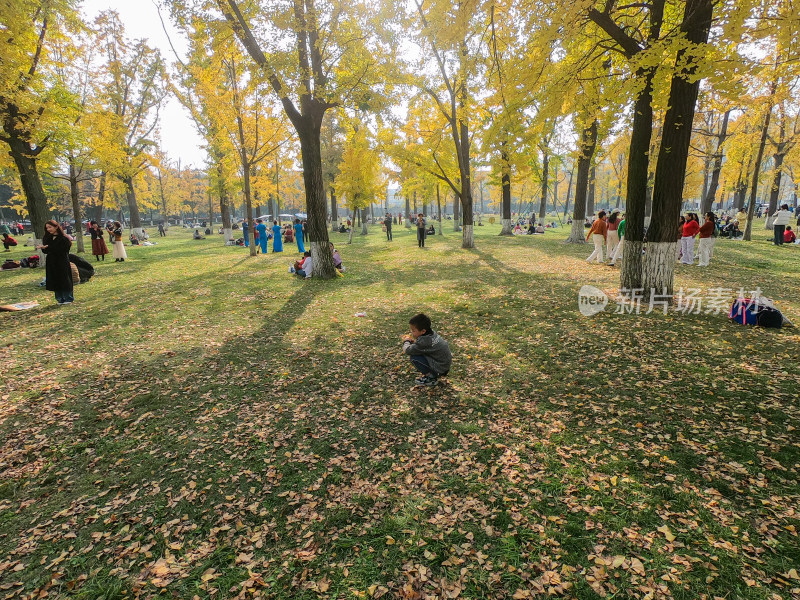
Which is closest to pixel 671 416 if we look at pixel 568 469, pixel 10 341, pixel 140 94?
pixel 568 469

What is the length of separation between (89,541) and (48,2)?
Answer: 63.0 ft

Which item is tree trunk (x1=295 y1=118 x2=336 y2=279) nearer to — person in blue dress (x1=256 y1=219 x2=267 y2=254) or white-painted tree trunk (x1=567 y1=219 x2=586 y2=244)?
person in blue dress (x1=256 y1=219 x2=267 y2=254)

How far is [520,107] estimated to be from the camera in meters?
9.49

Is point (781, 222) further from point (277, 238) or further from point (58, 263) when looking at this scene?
point (58, 263)

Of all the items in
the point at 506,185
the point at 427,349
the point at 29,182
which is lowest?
the point at 427,349

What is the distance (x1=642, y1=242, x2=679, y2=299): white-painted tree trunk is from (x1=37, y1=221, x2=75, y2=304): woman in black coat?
14.6 m

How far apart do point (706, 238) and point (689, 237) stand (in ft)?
1.61

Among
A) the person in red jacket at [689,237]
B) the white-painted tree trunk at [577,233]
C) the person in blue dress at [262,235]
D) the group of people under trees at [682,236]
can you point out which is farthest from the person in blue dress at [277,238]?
the person in red jacket at [689,237]

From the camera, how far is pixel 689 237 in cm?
1356

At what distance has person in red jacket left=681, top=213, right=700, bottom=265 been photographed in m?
13.4

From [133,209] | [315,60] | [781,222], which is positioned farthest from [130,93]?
[781,222]

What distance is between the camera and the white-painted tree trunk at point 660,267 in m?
8.45

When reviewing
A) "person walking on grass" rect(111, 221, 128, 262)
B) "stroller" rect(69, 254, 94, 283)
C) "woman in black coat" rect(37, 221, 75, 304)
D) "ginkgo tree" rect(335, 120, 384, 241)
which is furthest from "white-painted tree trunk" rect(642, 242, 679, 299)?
"person walking on grass" rect(111, 221, 128, 262)

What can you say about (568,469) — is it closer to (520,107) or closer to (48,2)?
(520,107)
